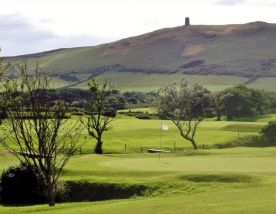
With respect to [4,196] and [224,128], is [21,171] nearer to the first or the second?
[4,196]

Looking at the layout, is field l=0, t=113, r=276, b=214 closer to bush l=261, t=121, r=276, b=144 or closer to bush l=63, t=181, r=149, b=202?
bush l=63, t=181, r=149, b=202

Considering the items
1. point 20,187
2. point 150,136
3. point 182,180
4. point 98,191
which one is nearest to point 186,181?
point 182,180

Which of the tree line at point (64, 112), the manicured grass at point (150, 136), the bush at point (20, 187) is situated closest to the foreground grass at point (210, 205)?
the tree line at point (64, 112)

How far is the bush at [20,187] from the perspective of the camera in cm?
4681

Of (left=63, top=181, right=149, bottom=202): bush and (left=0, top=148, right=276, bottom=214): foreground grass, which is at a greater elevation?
(left=0, top=148, right=276, bottom=214): foreground grass

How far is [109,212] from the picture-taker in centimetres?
2877

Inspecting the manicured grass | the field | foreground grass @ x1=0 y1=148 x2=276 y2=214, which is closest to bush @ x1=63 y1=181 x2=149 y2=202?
the field

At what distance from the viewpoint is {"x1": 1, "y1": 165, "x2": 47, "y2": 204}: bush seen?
154ft

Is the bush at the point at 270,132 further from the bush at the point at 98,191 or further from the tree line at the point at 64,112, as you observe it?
the bush at the point at 98,191

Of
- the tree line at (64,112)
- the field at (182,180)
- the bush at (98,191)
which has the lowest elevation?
the bush at (98,191)

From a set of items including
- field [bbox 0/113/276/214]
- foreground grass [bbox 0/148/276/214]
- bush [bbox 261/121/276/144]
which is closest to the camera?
foreground grass [bbox 0/148/276/214]

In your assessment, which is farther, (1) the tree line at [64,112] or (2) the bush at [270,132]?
(2) the bush at [270,132]

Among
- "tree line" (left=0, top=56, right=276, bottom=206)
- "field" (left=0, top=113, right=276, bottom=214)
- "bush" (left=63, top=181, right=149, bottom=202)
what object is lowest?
"bush" (left=63, top=181, right=149, bottom=202)

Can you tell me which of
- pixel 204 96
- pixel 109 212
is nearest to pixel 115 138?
pixel 204 96
